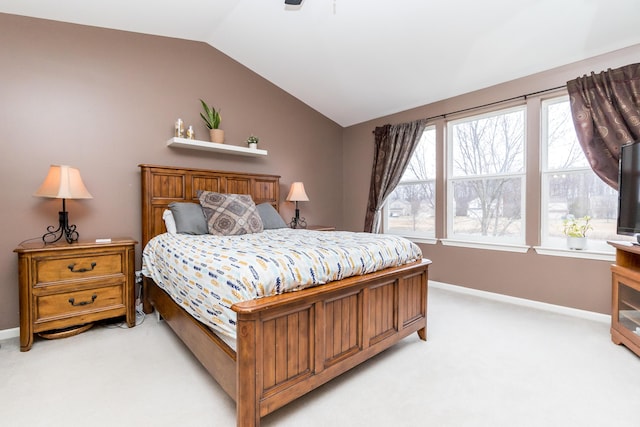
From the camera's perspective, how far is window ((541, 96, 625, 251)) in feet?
9.55

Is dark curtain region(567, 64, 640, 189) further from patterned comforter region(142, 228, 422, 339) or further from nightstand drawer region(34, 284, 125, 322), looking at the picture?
nightstand drawer region(34, 284, 125, 322)

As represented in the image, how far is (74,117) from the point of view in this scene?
9.45ft

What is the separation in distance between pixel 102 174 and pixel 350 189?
340cm

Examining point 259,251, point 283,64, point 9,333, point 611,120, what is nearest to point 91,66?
point 283,64

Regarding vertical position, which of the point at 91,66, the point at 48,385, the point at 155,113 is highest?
the point at 91,66

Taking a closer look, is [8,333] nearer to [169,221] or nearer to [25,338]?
[25,338]

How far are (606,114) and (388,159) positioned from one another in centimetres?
230

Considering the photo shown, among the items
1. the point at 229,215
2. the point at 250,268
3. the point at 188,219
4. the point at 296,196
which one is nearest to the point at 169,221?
the point at 188,219

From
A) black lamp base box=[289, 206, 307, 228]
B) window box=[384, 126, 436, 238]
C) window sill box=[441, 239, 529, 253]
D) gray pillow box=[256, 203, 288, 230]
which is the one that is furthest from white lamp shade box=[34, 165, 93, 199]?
window sill box=[441, 239, 529, 253]

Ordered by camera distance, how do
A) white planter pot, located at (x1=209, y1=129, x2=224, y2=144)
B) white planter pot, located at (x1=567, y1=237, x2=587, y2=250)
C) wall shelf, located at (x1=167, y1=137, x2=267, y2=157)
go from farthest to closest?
white planter pot, located at (x1=209, y1=129, x2=224, y2=144) < wall shelf, located at (x1=167, y1=137, x2=267, y2=157) < white planter pot, located at (x1=567, y1=237, x2=587, y2=250)

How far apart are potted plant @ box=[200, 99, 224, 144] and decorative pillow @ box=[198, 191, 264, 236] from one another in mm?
737

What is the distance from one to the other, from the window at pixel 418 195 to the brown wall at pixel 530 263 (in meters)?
0.20

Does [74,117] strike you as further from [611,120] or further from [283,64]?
[611,120]

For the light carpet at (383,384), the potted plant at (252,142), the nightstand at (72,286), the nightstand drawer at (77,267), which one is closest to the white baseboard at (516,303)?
the light carpet at (383,384)
